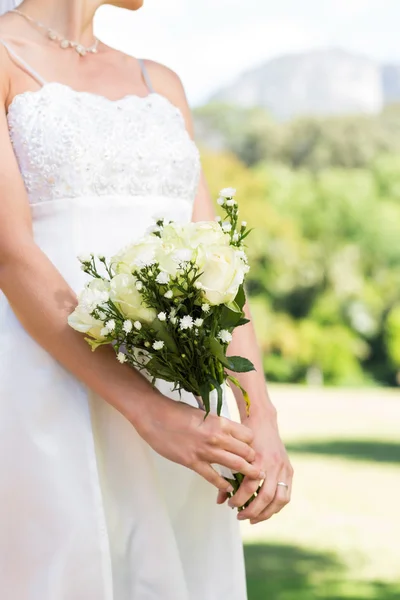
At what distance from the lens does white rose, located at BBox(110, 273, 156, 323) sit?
172cm

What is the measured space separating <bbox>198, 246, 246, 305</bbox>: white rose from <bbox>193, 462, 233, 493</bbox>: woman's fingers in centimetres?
32

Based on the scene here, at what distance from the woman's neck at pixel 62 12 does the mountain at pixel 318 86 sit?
2085 centimetres

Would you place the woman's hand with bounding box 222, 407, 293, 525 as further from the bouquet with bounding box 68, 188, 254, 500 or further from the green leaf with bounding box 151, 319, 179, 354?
the green leaf with bounding box 151, 319, 179, 354

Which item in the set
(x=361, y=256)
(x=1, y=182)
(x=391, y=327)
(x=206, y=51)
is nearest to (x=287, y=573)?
(x=1, y=182)

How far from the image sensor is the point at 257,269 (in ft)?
66.4

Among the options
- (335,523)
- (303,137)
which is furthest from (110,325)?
(303,137)

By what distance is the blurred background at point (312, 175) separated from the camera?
57.9ft

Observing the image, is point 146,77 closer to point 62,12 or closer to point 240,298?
point 62,12

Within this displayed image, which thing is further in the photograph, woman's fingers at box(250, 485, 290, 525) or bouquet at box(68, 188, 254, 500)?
woman's fingers at box(250, 485, 290, 525)

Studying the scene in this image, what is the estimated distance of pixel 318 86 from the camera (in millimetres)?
23359

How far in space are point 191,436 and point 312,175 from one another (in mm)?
19667

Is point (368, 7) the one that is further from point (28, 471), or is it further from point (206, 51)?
point (28, 471)


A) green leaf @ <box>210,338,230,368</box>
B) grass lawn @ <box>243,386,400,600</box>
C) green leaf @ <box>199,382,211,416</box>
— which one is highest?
green leaf @ <box>210,338,230,368</box>

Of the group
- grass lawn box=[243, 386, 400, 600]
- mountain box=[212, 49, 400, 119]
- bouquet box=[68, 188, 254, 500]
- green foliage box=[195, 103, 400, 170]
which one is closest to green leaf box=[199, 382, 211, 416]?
bouquet box=[68, 188, 254, 500]
